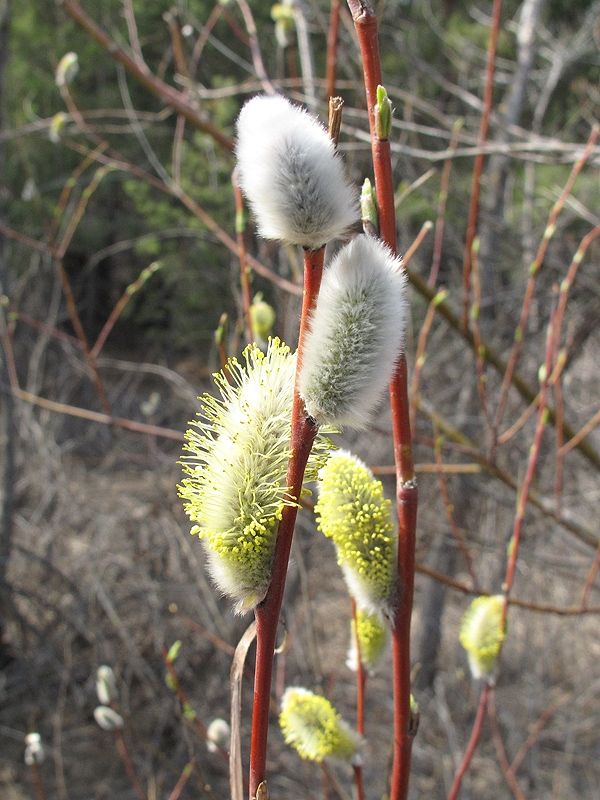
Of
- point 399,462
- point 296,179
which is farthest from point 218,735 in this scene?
point 296,179

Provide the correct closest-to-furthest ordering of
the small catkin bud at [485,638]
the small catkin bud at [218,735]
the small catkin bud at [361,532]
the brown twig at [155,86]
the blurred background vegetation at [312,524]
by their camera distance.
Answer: the small catkin bud at [361,532] → the small catkin bud at [485,638] → the small catkin bud at [218,735] → the brown twig at [155,86] → the blurred background vegetation at [312,524]

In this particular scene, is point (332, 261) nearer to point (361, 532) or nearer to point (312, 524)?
point (361, 532)

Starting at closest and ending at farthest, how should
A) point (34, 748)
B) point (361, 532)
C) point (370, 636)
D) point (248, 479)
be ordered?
1. point (248, 479)
2. point (361, 532)
3. point (370, 636)
4. point (34, 748)

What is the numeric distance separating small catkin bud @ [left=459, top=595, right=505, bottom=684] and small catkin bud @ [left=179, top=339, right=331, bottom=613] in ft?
2.22

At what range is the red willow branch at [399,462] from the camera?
21.6 inches

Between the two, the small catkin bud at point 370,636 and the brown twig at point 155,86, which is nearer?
the small catkin bud at point 370,636

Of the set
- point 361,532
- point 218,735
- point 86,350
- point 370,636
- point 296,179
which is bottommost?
point 218,735

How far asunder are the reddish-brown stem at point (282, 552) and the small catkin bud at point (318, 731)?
14.4 inches

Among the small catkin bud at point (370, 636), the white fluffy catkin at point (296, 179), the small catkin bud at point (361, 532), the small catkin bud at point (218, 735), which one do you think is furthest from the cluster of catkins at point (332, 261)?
the small catkin bud at point (218, 735)

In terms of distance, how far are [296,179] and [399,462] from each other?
11.7 inches

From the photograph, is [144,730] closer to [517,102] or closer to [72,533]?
[72,533]

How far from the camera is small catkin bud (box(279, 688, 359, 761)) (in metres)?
0.89

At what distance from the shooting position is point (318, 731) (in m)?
0.90

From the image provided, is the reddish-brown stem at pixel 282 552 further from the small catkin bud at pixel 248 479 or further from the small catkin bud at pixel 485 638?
the small catkin bud at pixel 485 638
